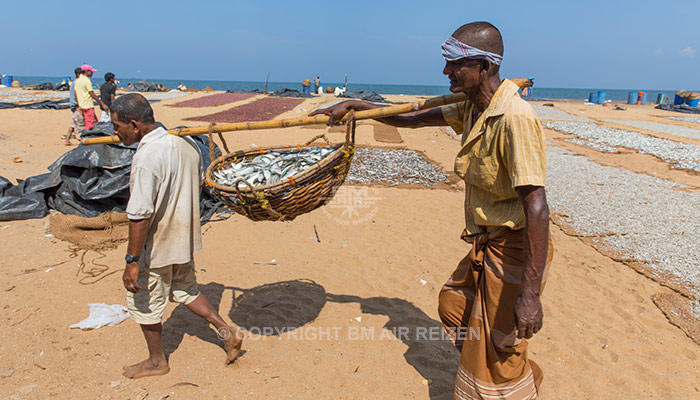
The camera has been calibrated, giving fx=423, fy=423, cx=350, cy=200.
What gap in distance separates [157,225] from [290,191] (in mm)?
900

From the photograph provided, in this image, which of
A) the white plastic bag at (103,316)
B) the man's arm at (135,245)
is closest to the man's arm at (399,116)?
the man's arm at (135,245)

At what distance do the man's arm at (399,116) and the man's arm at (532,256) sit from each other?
1.15 meters

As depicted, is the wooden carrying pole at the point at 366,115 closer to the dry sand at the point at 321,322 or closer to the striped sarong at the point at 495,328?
the striped sarong at the point at 495,328

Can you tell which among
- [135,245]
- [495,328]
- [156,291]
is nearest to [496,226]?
[495,328]

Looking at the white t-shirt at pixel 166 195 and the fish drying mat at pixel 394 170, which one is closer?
the white t-shirt at pixel 166 195

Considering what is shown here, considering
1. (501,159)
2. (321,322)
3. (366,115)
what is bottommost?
(321,322)

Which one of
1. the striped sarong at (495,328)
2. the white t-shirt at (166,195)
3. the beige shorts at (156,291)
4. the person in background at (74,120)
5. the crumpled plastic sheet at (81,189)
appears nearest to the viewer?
the striped sarong at (495,328)

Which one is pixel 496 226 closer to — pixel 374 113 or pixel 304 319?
pixel 374 113

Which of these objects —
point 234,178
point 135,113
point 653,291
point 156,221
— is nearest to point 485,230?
point 234,178

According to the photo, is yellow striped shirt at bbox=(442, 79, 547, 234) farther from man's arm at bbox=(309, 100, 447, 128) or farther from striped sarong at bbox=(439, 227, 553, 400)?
man's arm at bbox=(309, 100, 447, 128)

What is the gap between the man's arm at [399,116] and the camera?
9.99 ft

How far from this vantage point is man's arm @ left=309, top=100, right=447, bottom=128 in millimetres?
3044

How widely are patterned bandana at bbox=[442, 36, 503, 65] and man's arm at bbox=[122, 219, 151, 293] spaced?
2044mm

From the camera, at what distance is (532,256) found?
2.06m
